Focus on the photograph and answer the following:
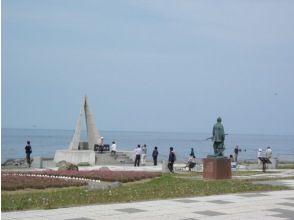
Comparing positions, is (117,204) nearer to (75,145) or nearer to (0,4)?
(0,4)

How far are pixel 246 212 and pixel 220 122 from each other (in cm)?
1132

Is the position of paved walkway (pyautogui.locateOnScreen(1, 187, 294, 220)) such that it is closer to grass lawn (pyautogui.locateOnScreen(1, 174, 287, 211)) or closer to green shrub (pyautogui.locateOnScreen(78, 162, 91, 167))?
grass lawn (pyautogui.locateOnScreen(1, 174, 287, 211))

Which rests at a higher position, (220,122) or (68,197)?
(220,122)

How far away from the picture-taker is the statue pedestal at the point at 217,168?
872 inches

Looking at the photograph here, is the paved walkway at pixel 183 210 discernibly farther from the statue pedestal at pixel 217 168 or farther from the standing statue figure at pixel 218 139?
the standing statue figure at pixel 218 139

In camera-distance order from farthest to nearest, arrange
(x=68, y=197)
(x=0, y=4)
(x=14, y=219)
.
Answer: (x=68, y=197) < (x=14, y=219) < (x=0, y=4)

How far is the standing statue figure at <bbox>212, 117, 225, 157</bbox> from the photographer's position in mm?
22766

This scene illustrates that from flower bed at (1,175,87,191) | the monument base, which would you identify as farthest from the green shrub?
flower bed at (1,175,87,191)

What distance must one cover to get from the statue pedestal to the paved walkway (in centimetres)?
728

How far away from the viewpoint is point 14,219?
10484 mm

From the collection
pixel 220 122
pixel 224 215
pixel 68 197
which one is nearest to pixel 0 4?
pixel 224 215

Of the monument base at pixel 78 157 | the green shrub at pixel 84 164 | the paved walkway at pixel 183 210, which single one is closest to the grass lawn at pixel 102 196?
the paved walkway at pixel 183 210

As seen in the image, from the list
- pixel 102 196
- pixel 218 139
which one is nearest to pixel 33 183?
pixel 102 196

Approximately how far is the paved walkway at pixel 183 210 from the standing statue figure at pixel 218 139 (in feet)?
26.2
